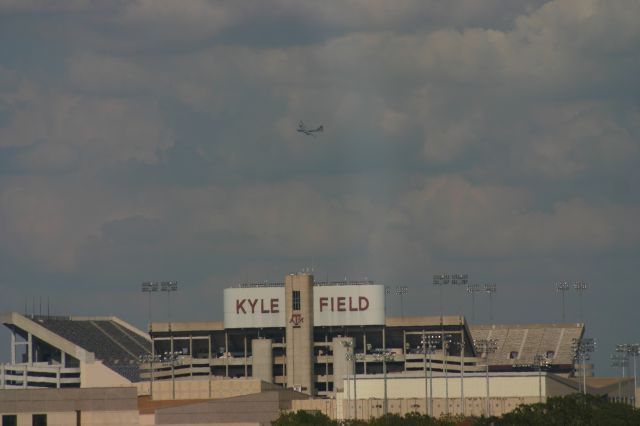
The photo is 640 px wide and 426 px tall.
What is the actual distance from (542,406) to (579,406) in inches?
Answer: 185

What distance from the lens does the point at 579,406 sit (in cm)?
18962

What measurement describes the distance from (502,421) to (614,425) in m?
22.3

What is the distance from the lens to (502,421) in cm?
18388

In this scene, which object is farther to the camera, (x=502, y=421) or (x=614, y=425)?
(x=614, y=425)

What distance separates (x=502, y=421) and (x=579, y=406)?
1208cm

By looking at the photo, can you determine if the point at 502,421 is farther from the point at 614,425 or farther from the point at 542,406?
the point at 614,425

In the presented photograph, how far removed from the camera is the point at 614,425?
198375 millimetres

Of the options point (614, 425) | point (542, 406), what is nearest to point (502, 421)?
point (542, 406)

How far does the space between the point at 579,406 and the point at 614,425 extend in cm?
1135

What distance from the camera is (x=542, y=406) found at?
190500 millimetres

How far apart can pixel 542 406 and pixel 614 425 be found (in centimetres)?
1386
